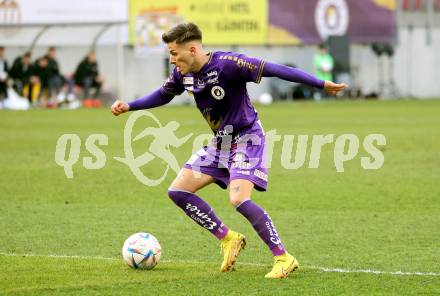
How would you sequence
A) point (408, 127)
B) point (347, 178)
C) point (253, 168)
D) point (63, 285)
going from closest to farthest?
point (63, 285)
point (253, 168)
point (347, 178)
point (408, 127)

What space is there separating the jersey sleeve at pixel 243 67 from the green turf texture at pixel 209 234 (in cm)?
153

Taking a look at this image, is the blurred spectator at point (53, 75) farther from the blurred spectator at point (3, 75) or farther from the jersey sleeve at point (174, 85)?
the jersey sleeve at point (174, 85)

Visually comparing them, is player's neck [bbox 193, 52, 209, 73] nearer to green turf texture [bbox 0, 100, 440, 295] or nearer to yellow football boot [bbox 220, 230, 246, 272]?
yellow football boot [bbox 220, 230, 246, 272]

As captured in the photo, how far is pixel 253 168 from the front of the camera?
26.9 ft

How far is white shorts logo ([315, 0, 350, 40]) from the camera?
1645 inches

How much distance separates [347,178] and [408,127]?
1015 cm

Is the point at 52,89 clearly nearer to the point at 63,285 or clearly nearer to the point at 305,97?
the point at 305,97

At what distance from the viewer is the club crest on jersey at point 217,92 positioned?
8197 millimetres

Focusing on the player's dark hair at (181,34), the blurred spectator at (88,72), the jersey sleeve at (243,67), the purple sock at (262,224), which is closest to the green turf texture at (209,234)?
the purple sock at (262,224)

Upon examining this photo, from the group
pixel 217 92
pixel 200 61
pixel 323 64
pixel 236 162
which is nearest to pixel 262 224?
→ pixel 236 162

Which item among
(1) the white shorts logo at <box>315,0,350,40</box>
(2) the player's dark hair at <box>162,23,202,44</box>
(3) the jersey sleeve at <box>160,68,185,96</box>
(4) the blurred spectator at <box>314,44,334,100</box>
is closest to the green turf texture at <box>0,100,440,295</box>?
(3) the jersey sleeve at <box>160,68,185,96</box>

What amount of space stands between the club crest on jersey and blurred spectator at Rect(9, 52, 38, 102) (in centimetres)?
2927

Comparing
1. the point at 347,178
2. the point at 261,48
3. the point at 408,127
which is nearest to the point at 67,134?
the point at 408,127

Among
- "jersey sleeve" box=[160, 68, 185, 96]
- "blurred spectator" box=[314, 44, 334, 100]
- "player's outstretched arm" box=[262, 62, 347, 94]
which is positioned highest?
"player's outstretched arm" box=[262, 62, 347, 94]
